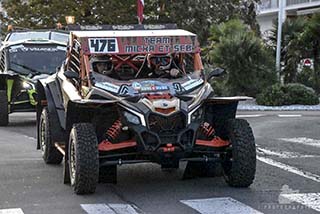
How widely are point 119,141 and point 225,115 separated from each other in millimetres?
1460

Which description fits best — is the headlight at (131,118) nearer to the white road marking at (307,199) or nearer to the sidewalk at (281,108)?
the white road marking at (307,199)

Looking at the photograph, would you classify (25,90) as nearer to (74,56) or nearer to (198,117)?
(74,56)

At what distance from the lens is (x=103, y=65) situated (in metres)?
8.63

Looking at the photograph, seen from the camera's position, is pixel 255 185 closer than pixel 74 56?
Yes

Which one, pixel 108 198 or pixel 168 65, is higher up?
pixel 168 65

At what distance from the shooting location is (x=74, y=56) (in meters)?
9.12

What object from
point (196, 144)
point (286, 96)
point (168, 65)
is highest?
point (168, 65)

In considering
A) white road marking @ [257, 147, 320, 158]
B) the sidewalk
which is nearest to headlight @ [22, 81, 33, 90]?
white road marking @ [257, 147, 320, 158]

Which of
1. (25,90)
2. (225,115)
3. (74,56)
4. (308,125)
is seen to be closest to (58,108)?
(74,56)

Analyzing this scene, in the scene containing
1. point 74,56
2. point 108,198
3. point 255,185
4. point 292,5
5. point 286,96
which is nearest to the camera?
point 108,198

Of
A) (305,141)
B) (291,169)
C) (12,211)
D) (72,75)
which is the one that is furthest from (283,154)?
(12,211)

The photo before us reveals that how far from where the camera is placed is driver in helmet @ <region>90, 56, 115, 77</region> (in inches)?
336

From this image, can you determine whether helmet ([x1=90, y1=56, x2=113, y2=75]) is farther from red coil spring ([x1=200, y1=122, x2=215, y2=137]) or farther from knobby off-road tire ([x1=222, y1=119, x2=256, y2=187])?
knobby off-road tire ([x1=222, y1=119, x2=256, y2=187])

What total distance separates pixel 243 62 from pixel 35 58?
778 cm
